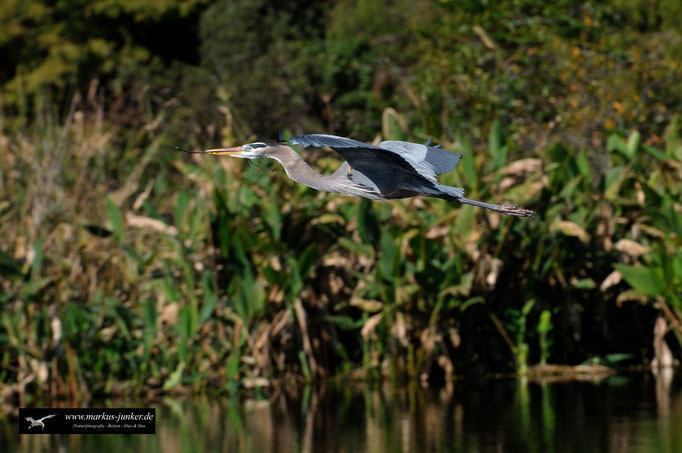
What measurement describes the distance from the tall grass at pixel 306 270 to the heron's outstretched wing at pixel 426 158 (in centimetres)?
398

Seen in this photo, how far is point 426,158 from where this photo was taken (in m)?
4.00

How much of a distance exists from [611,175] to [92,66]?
1464 cm

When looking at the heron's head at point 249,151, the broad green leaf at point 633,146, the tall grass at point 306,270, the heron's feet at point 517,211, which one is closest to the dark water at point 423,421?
the tall grass at point 306,270

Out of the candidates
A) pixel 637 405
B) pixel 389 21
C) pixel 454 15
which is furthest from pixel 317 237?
pixel 389 21

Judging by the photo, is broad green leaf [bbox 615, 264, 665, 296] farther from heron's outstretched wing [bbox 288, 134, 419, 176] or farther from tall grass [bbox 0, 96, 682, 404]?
heron's outstretched wing [bbox 288, 134, 419, 176]

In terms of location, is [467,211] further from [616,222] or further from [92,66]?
[92,66]

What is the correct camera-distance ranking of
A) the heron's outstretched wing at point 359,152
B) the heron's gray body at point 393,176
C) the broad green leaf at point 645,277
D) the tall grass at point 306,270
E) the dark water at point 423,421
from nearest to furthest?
the heron's outstretched wing at point 359,152 < the heron's gray body at point 393,176 < the dark water at point 423,421 < the broad green leaf at point 645,277 < the tall grass at point 306,270

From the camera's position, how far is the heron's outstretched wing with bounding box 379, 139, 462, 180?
3.85 metres

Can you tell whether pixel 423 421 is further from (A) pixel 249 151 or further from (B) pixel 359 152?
(B) pixel 359 152

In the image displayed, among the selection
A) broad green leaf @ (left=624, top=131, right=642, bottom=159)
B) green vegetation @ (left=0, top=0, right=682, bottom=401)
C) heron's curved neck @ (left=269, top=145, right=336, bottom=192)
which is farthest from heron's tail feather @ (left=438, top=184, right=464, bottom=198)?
broad green leaf @ (left=624, top=131, right=642, bottom=159)

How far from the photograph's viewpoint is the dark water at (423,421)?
7.44 m

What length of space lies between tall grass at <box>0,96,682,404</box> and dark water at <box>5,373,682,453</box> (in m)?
0.24

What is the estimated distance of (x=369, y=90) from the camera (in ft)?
56.1

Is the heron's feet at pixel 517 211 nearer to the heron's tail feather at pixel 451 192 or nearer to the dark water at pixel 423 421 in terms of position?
the heron's tail feather at pixel 451 192
